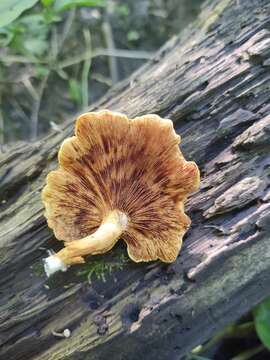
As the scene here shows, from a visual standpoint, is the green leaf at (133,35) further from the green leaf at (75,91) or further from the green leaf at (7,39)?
the green leaf at (7,39)

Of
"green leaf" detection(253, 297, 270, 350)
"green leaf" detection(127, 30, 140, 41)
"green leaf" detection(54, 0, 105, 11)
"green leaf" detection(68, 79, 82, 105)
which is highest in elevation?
"green leaf" detection(54, 0, 105, 11)

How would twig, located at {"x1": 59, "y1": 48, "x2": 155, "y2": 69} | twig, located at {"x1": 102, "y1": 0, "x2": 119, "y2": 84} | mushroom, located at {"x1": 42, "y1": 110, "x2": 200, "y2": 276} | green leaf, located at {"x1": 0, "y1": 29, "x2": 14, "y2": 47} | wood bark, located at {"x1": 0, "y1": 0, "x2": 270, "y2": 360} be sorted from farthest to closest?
twig, located at {"x1": 102, "y1": 0, "x2": 119, "y2": 84}
twig, located at {"x1": 59, "y1": 48, "x2": 155, "y2": 69}
green leaf, located at {"x1": 0, "y1": 29, "x2": 14, "y2": 47}
wood bark, located at {"x1": 0, "y1": 0, "x2": 270, "y2": 360}
mushroom, located at {"x1": 42, "y1": 110, "x2": 200, "y2": 276}

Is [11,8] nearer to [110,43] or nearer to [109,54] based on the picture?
[109,54]

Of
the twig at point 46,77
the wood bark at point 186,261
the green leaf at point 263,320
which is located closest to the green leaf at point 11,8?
the wood bark at point 186,261

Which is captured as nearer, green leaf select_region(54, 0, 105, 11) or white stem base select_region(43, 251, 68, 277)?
white stem base select_region(43, 251, 68, 277)

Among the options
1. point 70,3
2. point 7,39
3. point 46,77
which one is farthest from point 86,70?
point 70,3

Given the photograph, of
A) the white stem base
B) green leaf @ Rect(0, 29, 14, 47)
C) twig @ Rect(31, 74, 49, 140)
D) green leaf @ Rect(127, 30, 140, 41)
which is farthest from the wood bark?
green leaf @ Rect(127, 30, 140, 41)

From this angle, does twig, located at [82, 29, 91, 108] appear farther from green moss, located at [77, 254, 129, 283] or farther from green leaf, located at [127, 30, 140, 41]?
green moss, located at [77, 254, 129, 283]
